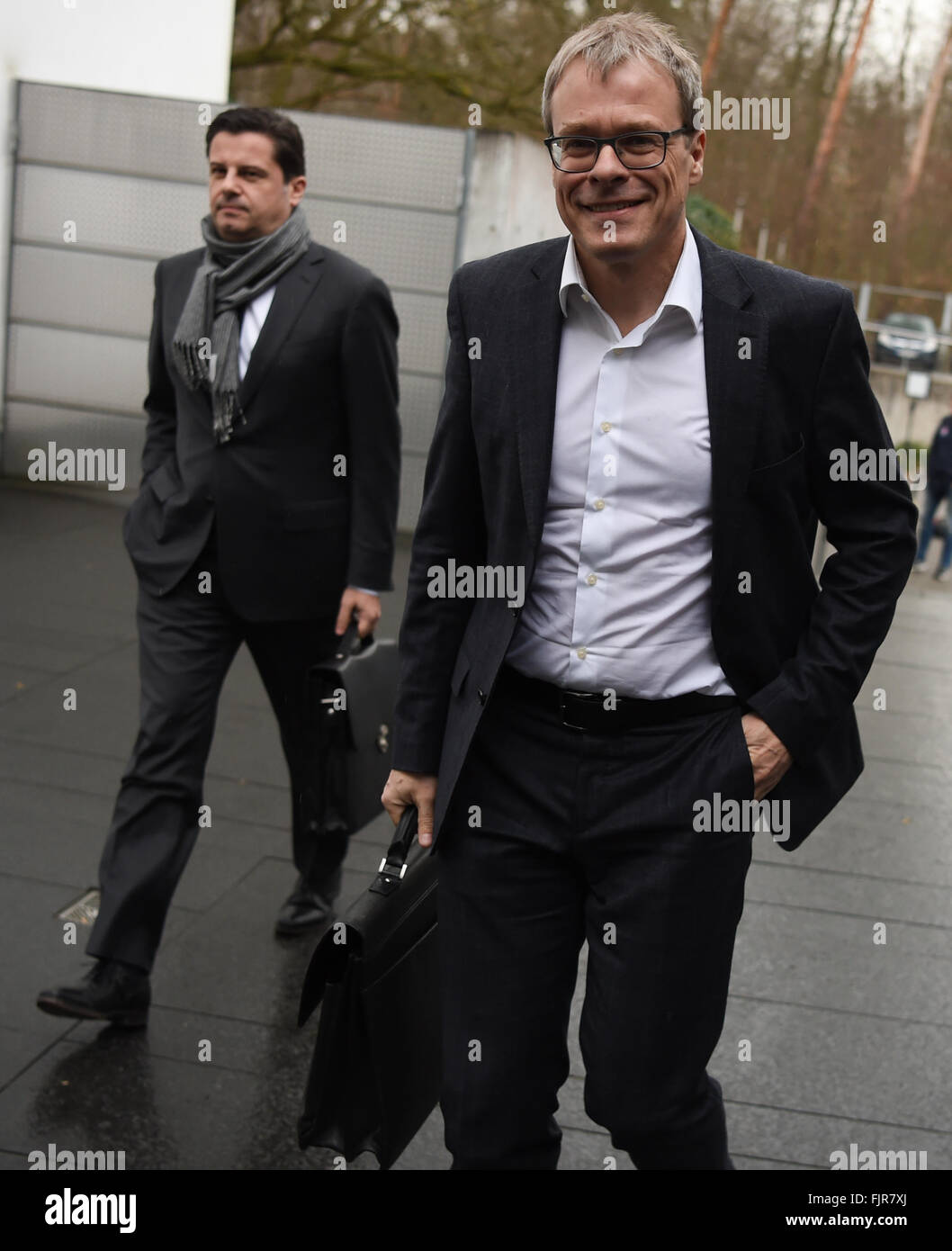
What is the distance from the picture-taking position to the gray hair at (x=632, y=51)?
237 centimetres

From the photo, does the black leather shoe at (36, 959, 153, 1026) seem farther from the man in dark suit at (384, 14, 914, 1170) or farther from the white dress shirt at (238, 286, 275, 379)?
the white dress shirt at (238, 286, 275, 379)

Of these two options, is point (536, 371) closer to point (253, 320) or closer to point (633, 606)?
point (633, 606)

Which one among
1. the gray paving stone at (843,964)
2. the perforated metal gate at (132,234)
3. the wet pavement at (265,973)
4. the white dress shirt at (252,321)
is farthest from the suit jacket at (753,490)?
the perforated metal gate at (132,234)

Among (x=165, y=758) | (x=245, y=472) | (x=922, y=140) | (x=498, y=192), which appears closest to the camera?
(x=165, y=758)

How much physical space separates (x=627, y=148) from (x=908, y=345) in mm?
28167

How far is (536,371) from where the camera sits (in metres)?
2.53

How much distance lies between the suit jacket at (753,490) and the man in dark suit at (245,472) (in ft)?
4.87

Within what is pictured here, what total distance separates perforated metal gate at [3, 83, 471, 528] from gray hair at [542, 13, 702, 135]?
908 centimetres

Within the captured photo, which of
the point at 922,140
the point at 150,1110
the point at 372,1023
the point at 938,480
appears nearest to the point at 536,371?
the point at 372,1023

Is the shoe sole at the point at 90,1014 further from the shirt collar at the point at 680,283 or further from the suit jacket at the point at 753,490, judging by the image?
the shirt collar at the point at 680,283

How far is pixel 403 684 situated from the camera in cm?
277

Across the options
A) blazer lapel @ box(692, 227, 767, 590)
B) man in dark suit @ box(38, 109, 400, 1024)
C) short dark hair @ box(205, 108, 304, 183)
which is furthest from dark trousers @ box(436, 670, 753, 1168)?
short dark hair @ box(205, 108, 304, 183)
